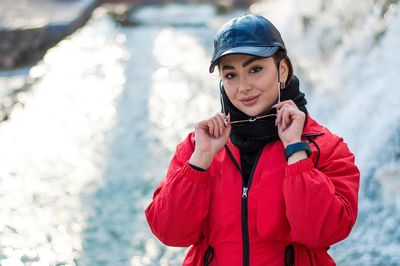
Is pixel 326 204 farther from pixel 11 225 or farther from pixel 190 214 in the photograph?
pixel 11 225

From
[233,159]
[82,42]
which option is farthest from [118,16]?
[233,159]

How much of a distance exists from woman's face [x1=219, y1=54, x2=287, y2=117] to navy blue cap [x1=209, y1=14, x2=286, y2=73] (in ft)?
0.15

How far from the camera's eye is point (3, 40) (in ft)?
35.8

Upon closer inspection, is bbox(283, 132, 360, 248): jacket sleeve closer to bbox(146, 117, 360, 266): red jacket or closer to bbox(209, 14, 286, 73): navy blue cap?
bbox(146, 117, 360, 266): red jacket

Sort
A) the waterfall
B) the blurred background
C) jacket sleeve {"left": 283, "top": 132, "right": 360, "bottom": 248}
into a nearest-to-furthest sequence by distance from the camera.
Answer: jacket sleeve {"left": 283, "top": 132, "right": 360, "bottom": 248}, the waterfall, the blurred background

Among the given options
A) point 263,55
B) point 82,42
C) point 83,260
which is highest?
point 82,42

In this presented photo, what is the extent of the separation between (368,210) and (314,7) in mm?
5977

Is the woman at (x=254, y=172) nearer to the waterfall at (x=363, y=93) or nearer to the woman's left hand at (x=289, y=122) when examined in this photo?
the woman's left hand at (x=289, y=122)

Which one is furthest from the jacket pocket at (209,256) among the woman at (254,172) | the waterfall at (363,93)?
the waterfall at (363,93)

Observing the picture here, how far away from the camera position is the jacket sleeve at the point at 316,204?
194cm

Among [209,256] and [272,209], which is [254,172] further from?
[209,256]

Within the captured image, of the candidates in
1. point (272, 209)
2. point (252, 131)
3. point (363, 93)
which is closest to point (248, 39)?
point (252, 131)

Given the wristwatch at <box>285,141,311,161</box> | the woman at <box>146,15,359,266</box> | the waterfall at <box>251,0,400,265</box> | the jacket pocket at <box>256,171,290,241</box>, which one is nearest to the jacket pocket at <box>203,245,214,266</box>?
the woman at <box>146,15,359,266</box>

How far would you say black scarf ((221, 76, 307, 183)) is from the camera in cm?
212
